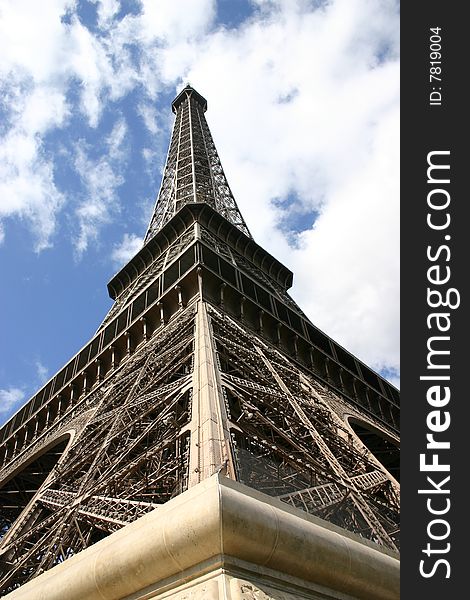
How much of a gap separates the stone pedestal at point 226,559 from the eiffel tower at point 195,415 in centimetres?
57

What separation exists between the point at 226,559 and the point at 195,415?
4.91 meters

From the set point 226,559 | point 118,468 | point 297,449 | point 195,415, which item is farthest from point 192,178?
point 226,559

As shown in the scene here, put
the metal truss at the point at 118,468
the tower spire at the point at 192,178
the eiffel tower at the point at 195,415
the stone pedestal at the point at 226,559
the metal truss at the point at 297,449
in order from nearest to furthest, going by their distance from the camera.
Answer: the stone pedestal at the point at 226,559 → the metal truss at the point at 297,449 → the eiffel tower at the point at 195,415 → the metal truss at the point at 118,468 → the tower spire at the point at 192,178

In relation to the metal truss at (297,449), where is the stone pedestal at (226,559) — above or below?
below

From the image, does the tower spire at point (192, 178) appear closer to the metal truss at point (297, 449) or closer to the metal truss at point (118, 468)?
the metal truss at point (118, 468)

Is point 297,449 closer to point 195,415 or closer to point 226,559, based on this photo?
point 195,415

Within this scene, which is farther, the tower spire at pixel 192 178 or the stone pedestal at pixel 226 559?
the tower spire at pixel 192 178

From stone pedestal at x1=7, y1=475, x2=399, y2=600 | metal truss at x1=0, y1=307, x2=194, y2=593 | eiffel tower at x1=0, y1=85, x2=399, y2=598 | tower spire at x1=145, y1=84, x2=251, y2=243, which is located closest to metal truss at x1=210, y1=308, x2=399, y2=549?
eiffel tower at x1=0, y1=85, x2=399, y2=598

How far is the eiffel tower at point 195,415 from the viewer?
9.72 meters

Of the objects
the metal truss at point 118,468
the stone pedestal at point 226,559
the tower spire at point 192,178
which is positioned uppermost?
the tower spire at point 192,178

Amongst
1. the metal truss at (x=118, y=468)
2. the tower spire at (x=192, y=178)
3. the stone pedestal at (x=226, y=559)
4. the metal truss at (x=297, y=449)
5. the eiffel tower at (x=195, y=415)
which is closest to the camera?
the stone pedestal at (x=226, y=559)

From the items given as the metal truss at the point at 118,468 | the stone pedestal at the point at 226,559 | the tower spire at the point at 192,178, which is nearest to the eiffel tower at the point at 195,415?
the metal truss at the point at 118,468

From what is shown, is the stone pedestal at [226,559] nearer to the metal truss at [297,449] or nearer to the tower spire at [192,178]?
the metal truss at [297,449]

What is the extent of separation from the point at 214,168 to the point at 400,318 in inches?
1815
